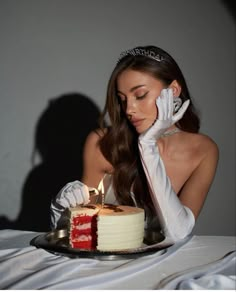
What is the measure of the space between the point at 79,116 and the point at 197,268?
1.66 m

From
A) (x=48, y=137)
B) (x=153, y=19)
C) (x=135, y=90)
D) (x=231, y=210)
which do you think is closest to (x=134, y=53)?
(x=135, y=90)

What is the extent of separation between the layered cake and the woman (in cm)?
21

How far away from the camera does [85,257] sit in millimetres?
852

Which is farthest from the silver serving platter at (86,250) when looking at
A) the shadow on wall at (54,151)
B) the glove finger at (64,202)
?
the shadow on wall at (54,151)

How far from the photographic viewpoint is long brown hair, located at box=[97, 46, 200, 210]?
1581 mm

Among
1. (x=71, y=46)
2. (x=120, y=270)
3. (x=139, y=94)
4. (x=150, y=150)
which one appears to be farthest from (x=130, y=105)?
(x=71, y=46)

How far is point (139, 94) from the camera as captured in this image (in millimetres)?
1494

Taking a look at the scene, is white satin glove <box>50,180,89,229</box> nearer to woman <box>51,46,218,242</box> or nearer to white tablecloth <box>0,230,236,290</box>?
woman <box>51,46,218,242</box>

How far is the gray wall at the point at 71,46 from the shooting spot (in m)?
2.25

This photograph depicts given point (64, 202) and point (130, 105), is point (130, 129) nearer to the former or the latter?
point (130, 105)

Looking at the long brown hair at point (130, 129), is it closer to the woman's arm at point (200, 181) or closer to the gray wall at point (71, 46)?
the woman's arm at point (200, 181)

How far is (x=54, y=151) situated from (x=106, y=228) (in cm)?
146

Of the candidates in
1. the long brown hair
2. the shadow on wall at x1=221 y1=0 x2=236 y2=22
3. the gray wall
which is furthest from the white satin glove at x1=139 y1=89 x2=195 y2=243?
the shadow on wall at x1=221 y1=0 x2=236 y2=22

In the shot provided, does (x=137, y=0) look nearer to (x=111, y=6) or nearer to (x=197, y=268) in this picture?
(x=111, y=6)
